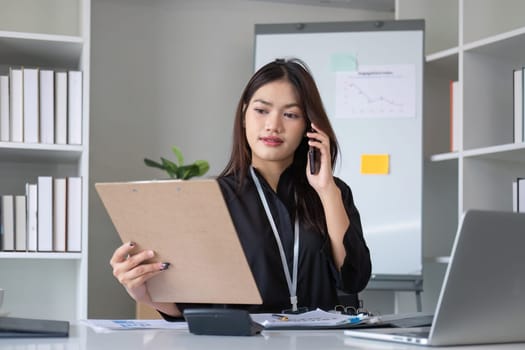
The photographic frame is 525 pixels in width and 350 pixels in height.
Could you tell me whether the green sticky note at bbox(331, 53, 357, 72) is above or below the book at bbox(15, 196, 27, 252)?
above

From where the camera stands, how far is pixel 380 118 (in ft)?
12.3

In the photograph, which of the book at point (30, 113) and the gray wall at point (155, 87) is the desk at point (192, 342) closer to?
the book at point (30, 113)

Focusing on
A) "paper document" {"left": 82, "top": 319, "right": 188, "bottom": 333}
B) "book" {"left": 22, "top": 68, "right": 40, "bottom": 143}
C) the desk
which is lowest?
"paper document" {"left": 82, "top": 319, "right": 188, "bottom": 333}

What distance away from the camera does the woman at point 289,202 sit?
6.81 feet

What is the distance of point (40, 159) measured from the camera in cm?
359

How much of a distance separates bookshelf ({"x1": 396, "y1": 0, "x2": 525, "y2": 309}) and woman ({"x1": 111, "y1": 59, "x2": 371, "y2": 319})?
4.38 feet

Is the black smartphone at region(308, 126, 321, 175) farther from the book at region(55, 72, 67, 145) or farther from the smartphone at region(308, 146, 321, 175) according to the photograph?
the book at region(55, 72, 67, 145)

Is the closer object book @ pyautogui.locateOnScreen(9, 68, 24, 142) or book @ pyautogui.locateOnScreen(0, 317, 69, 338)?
book @ pyautogui.locateOnScreen(0, 317, 69, 338)

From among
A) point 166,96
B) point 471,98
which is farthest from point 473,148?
point 166,96

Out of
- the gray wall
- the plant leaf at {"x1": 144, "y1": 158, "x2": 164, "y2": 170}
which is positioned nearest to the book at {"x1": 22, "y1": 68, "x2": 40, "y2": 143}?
the plant leaf at {"x1": 144, "y1": 158, "x2": 164, "y2": 170}

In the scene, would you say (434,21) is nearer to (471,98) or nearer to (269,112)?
(471,98)

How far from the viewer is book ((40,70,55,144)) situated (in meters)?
3.29

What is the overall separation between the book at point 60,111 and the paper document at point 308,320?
1.80 m

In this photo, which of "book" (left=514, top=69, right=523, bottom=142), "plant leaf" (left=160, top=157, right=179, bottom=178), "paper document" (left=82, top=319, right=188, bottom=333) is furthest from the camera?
"plant leaf" (left=160, top=157, right=179, bottom=178)
